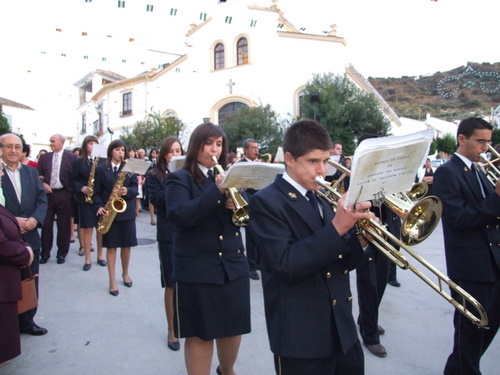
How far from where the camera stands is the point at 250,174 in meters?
2.71

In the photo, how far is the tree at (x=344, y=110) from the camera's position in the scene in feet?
77.7

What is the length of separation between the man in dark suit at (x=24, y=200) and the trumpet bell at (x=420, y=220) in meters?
3.97

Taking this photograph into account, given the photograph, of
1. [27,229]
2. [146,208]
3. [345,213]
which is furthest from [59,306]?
[146,208]

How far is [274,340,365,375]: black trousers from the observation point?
2.12 meters

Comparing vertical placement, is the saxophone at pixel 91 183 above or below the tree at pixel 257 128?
below

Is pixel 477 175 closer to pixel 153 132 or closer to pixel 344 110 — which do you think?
pixel 344 110

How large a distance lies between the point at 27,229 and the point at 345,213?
12.7 feet

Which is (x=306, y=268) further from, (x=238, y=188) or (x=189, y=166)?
(x=189, y=166)

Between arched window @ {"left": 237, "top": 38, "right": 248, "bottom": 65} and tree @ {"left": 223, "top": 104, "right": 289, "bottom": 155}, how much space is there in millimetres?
4565

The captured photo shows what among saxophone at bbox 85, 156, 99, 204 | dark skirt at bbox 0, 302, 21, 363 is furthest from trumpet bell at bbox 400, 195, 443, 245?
saxophone at bbox 85, 156, 99, 204

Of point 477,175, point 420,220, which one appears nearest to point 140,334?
point 420,220

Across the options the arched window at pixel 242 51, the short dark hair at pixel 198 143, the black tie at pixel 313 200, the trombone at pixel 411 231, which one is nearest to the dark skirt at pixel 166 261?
the short dark hair at pixel 198 143

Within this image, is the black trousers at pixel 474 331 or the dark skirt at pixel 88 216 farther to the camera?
the dark skirt at pixel 88 216

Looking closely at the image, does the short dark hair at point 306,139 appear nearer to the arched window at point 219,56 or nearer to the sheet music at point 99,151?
the sheet music at point 99,151
